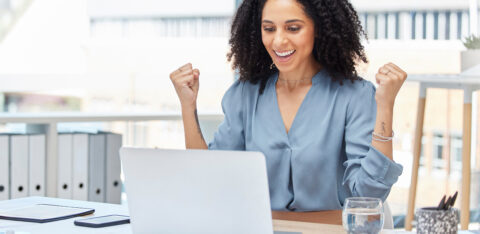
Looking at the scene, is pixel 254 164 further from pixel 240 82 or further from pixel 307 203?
pixel 240 82

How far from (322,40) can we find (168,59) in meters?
3.00

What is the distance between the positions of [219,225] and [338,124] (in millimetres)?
708

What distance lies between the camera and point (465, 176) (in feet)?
9.56

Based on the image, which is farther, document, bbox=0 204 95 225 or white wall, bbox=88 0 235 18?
white wall, bbox=88 0 235 18

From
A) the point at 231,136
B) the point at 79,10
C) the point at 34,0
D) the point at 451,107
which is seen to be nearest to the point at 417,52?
the point at 451,107

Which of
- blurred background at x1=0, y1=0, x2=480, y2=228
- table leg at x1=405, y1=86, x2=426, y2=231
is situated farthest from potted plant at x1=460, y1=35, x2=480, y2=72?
table leg at x1=405, y1=86, x2=426, y2=231

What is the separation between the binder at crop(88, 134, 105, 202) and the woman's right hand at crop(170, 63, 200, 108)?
0.92 metres

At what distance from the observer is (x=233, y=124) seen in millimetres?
1918

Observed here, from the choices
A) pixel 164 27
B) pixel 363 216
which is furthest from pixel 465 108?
→ pixel 164 27

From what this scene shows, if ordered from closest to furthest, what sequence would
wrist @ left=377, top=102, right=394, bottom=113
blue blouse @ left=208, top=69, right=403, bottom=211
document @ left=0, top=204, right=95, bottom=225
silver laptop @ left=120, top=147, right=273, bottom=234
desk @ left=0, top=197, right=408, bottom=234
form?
silver laptop @ left=120, top=147, right=273, bottom=234 → desk @ left=0, top=197, right=408, bottom=234 → document @ left=0, top=204, right=95, bottom=225 → wrist @ left=377, top=102, right=394, bottom=113 → blue blouse @ left=208, top=69, right=403, bottom=211

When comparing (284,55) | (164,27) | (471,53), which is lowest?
(284,55)

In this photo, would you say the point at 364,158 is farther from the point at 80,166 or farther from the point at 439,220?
the point at 80,166

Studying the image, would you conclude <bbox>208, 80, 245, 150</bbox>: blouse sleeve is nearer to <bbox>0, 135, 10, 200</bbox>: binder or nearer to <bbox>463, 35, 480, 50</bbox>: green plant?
<bbox>0, 135, 10, 200</bbox>: binder

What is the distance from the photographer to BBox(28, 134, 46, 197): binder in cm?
257
